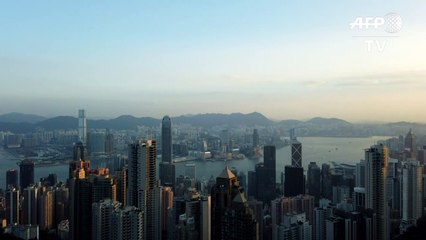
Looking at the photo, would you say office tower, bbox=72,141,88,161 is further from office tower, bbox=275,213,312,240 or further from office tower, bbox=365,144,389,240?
office tower, bbox=365,144,389,240

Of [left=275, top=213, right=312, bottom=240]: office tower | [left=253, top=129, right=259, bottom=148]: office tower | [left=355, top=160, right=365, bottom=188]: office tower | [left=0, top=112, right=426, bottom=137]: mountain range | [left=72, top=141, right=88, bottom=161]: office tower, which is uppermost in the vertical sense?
[left=0, top=112, right=426, bottom=137]: mountain range

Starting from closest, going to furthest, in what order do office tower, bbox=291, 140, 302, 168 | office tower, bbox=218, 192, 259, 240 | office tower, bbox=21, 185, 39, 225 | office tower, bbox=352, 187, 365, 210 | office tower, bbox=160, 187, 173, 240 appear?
office tower, bbox=218, 192, 259, 240 → office tower, bbox=160, 187, 173, 240 → office tower, bbox=352, 187, 365, 210 → office tower, bbox=21, 185, 39, 225 → office tower, bbox=291, 140, 302, 168

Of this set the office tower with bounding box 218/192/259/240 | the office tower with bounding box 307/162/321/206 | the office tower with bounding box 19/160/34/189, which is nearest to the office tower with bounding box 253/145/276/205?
the office tower with bounding box 307/162/321/206

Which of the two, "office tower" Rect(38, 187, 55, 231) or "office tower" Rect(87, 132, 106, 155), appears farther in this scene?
"office tower" Rect(87, 132, 106, 155)

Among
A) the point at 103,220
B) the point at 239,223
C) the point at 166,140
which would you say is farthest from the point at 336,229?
the point at 166,140

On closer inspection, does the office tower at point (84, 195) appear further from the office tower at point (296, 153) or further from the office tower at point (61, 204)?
the office tower at point (296, 153)

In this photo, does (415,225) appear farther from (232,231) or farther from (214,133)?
(214,133)

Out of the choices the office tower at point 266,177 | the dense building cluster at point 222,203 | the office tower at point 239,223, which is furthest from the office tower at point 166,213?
the office tower at point 266,177

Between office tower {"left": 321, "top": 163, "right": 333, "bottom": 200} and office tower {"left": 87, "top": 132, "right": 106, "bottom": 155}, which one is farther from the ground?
office tower {"left": 87, "top": 132, "right": 106, "bottom": 155}
